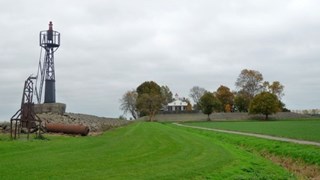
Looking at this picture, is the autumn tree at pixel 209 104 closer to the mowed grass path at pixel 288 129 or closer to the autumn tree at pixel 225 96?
the autumn tree at pixel 225 96

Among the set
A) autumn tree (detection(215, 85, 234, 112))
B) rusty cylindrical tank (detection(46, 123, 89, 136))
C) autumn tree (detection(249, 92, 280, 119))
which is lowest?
rusty cylindrical tank (detection(46, 123, 89, 136))

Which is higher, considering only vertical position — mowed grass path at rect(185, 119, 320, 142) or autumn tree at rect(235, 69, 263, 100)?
autumn tree at rect(235, 69, 263, 100)

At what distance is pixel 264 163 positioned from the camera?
70.8 ft

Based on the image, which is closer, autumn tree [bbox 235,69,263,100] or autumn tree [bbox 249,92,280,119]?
autumn tree [bbox 249,92,280,119]

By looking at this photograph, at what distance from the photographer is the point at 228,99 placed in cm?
15888

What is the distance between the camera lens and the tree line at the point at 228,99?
121m

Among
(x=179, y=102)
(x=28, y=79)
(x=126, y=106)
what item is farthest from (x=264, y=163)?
(x=179, y=102)

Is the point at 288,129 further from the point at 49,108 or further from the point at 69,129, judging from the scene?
the point at 49,108

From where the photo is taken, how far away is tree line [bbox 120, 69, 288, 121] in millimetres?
120688

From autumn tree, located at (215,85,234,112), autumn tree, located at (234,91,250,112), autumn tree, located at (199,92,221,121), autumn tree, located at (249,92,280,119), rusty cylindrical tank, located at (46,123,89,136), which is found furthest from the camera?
autumn tree, located at (215,85,234,112)

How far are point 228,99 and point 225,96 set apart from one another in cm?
159

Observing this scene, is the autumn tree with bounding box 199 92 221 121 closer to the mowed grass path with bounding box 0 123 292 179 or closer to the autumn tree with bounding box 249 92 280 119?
the autumn tree with bounding box 249 92 280 119

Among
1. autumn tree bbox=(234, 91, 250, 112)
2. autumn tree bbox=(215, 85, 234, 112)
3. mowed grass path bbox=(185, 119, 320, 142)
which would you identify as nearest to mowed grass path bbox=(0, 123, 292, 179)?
mowed grass path bbox=(185, 119, 320, 142)

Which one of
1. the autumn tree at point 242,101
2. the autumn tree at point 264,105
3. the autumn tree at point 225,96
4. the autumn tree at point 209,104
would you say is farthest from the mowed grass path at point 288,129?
the autumn tree at point 225,96
